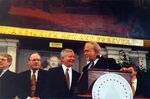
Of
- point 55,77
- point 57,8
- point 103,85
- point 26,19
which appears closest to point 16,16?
point 26,19

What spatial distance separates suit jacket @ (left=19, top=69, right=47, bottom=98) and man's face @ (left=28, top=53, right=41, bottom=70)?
7 centimetres

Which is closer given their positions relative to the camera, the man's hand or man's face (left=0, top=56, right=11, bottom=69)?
man's face (left=0, top=56, right=11, bottom=69)

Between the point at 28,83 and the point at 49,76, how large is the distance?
296 mm

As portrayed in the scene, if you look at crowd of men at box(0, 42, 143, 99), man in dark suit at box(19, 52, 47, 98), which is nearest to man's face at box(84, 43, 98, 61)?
crowd of men at box(0, 42, 143, 99)

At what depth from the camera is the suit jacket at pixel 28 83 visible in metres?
4.51

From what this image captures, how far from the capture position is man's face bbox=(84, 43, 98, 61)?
4.82 meters

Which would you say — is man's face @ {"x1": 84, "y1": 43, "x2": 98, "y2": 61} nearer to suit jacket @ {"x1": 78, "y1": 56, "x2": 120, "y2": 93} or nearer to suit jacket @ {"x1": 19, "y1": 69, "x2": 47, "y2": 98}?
suit jacket @ {"x1": 78, "y1": 56, "x2": 120, "y2": 93}

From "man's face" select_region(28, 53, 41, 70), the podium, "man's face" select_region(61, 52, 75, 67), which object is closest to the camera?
the podium

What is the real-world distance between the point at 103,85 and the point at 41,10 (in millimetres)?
1358

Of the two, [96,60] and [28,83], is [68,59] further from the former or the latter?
[28,83]

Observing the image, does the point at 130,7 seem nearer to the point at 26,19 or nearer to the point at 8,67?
the point at 26,19

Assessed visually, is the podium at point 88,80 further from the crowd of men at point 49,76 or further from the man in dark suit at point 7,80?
the man in dark suit at point 7,80

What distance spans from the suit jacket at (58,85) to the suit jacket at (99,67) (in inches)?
3.4

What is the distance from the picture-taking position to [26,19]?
4.84 meters
